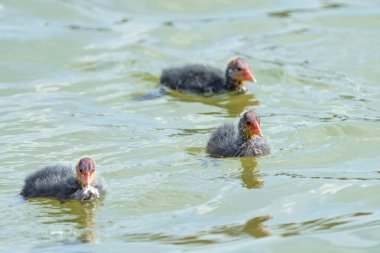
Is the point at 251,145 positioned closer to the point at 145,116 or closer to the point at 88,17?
the point at 145,116

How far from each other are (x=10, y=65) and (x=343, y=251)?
314 inches

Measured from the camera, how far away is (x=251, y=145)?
414 inches

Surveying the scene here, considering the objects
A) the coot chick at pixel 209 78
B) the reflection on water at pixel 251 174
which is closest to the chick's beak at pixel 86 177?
the reflection on water at pixel 251 174

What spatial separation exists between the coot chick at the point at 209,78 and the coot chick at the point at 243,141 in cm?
292

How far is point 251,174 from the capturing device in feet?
32.9

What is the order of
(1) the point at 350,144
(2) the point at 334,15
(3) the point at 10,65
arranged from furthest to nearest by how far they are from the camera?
1. (2) the point at 334,15
2. (3) the point at 10,65
3. (1) the point at 350,144

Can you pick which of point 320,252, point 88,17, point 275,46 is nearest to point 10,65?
point 88,17

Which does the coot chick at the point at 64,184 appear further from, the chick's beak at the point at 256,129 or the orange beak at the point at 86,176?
the chick's beak at the point at 256,129

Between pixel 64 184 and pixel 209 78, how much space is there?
15.7 ft

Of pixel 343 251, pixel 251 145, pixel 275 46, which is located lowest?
pixel 343 251

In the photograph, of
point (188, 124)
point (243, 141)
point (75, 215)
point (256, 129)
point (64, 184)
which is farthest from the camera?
point (188, 124)

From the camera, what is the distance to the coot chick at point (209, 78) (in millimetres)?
13508

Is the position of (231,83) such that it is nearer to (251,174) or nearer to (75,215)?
(251,174)

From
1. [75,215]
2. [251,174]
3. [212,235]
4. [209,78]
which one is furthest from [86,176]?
[209,78]
